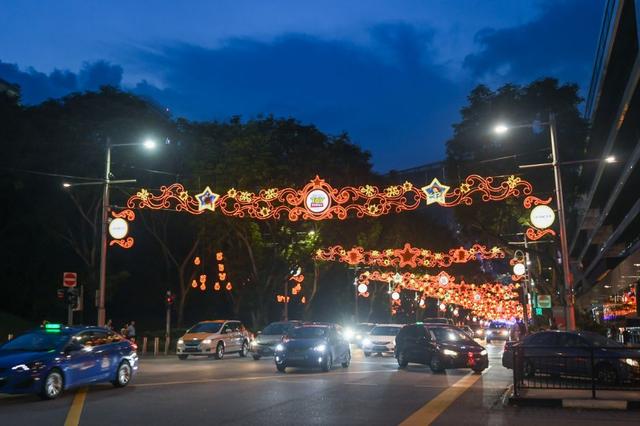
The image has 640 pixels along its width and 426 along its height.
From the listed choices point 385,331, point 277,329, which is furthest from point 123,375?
point 385,331


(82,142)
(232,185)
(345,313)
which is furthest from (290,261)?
(345,313)

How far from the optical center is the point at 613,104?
39750mm

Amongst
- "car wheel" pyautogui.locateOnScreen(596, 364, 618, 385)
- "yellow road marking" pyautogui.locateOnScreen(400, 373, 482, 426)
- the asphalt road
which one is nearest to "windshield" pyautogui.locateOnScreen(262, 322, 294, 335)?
the asphalt road

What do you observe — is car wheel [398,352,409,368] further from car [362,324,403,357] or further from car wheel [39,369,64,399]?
car wheel [39,369,64,399]

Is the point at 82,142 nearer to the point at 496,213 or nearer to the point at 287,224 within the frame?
the point at 287,224

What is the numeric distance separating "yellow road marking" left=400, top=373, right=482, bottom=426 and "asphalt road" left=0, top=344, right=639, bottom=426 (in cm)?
2

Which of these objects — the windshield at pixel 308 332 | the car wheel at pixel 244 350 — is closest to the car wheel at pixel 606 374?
the windshield at pixel 308 332

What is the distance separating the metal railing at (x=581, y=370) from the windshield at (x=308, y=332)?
927cm

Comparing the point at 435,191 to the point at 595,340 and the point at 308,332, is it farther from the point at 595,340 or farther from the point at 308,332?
the point at 595,340

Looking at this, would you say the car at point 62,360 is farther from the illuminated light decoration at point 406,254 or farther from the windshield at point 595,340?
the illuminated light decoration at point 406,254

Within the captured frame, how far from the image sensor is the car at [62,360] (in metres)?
14.1

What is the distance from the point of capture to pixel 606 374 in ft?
48.5

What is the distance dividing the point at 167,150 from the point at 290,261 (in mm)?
10827

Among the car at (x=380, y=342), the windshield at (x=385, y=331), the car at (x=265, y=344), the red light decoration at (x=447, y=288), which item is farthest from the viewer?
the red light decoration at (x=447, y=288)
